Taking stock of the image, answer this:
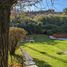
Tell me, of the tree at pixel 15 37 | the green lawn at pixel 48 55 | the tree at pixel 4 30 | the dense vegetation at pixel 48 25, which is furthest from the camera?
the dense vegetation at pixel 48 25

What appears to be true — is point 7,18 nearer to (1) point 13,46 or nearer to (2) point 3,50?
(2) point 3,50

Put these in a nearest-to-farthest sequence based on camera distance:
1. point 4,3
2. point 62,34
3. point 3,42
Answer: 1. point 4,3
2. point 3,42
3. point 62,34

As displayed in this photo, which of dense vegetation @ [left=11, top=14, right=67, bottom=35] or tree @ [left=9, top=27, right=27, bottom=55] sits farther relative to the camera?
dense vegetation @ [left=11, top=14, right=67, bottom=35]

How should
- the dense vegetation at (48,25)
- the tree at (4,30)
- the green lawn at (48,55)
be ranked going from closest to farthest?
the tree at (4,30)
the green lawn at (48,55)
the dense vegetation at (48,25)

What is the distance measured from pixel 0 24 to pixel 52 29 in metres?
25.1

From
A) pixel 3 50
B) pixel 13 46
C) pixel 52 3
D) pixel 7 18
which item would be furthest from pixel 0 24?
pixel 13 46

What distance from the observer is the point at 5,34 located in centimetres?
277

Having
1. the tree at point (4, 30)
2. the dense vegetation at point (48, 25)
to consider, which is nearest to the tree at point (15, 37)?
the tree at point (4, 30)

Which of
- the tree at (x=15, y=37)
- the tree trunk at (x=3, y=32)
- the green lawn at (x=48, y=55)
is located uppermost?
the tree trunk at (x=3, y=32)

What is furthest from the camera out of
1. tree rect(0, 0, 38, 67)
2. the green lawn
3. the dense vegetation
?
the dense vegetation

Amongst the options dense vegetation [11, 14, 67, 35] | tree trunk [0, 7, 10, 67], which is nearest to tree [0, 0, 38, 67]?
tree trunk [0, 7, 10, 67]

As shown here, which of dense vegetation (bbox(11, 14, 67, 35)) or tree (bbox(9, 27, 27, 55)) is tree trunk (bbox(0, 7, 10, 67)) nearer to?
tree (bbox(9, 27, 27, 55))

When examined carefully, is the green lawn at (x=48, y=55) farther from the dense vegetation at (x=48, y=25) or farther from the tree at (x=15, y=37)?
the dense vegetation at (x=48, y=25)

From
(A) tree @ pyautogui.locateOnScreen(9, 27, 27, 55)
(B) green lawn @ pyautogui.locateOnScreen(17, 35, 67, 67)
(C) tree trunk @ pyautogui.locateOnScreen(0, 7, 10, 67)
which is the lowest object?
(B) green lawn @ pyautogui.locateOnScreen(17, 35, 67, 67)
